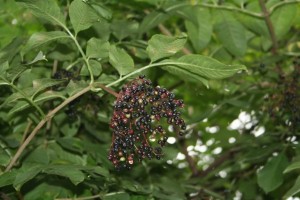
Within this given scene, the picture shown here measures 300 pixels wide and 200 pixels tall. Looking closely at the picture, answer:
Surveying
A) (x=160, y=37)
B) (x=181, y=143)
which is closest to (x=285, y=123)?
(x=181, y=143)

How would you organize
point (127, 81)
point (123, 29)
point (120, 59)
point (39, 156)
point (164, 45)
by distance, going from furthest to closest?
point (123, 29) → point (39, 156) → point (127, 81) → point (120, 59) → point (164, 45)

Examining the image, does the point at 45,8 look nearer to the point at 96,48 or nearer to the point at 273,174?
the point at 96,48

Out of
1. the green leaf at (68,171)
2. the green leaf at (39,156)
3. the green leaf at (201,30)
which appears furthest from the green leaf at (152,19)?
the green leaf at (68,171)

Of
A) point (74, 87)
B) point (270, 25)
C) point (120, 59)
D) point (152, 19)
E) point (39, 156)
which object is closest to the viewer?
point (120, 59)

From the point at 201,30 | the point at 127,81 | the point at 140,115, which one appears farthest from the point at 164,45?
the point at 201,30

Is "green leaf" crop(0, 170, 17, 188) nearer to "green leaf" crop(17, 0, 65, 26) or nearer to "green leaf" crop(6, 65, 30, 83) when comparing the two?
"green leaf" crop(6, 65, 30, 83)

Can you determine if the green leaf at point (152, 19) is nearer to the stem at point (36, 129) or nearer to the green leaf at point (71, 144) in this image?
the green leaf at point (71, 144)

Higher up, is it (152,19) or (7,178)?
(152,19)
